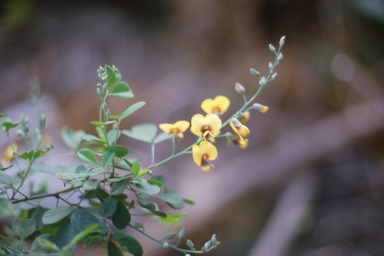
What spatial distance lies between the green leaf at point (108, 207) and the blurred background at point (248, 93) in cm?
131

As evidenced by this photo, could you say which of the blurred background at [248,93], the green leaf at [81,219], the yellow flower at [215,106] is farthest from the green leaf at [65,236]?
the blurred background at [248,93]

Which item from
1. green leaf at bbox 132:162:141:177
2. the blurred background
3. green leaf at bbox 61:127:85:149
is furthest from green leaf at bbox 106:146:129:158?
the blurred background

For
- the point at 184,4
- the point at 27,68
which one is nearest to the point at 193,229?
the point at 184,4

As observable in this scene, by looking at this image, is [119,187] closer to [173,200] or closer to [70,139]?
[173,200]

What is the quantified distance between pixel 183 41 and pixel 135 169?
90.4 inches

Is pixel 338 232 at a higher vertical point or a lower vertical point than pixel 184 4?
lower

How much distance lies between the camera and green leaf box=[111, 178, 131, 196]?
0.44 meters

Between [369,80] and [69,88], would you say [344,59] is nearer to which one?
[369,80]

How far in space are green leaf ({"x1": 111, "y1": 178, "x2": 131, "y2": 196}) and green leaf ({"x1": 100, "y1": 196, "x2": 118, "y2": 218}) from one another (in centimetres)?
1

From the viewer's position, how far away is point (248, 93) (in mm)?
2377

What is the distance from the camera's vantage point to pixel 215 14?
2344 millimetres

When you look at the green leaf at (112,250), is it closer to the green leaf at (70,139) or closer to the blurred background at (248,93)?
the green leaf at (70,139)

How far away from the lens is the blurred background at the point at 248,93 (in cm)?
194

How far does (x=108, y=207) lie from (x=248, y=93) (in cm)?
210
